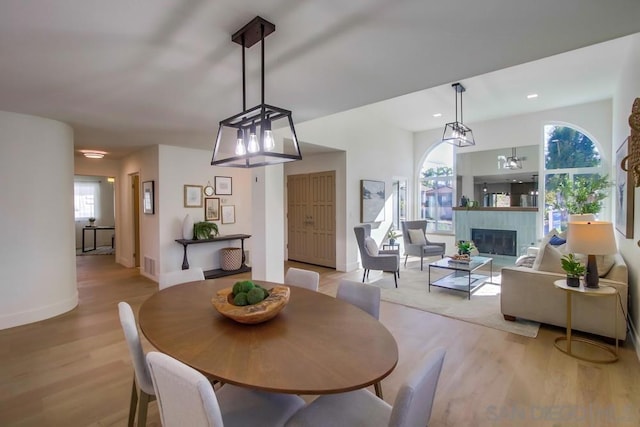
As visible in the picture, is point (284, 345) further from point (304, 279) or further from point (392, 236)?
point (392, 236)

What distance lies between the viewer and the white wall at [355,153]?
5.69 meters

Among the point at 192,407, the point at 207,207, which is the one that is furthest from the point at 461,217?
the point at 192,407

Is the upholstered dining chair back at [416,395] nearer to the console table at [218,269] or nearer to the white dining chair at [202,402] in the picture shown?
the white dining chair at [202,402]

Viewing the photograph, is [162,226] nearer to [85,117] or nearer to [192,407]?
[85,117]

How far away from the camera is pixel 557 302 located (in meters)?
3.25

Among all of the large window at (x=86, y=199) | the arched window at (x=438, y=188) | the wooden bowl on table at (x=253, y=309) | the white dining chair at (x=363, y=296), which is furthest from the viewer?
the large window at (x=86, y=199)

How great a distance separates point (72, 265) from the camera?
Answer: 412 cm

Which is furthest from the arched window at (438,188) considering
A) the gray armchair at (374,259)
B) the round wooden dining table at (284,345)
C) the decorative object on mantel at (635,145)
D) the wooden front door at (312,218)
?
the round wooden dining table at (284,345)

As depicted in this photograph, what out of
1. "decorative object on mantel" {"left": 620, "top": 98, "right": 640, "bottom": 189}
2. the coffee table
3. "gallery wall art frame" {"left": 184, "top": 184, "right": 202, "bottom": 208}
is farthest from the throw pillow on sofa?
"gallery wall art frame" {"left": 184, "top": 184, "right": 202, "bottom": 208}

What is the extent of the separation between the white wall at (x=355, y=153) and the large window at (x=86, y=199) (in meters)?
8.22

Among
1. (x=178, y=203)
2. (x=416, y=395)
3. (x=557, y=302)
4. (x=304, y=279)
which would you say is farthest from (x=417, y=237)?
(x=416, y=395)

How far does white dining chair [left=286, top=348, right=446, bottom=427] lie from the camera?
1044 millimetres

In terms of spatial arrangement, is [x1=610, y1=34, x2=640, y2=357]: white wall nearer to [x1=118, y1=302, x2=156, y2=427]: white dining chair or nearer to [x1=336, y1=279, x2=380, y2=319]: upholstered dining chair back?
[x1=336, y1=279, x2=380, y2=319]: upholstered dining chair back

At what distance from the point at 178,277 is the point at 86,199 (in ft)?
30.6
